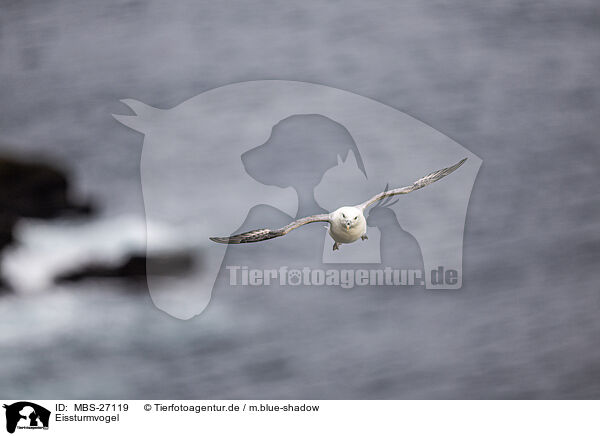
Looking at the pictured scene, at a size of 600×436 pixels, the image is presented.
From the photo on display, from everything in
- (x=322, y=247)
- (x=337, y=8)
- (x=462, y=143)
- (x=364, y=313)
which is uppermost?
(x=337, y=8)

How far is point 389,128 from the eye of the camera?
1.71m

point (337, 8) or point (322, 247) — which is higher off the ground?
point (337, 8)

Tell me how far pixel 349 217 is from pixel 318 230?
28cm

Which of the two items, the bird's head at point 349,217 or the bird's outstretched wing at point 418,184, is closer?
the bird's head at point 349,217

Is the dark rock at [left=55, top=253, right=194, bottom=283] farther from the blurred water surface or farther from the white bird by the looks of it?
the white bird

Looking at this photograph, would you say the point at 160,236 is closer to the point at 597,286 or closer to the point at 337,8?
the point at 337,8

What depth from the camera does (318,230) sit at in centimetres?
168

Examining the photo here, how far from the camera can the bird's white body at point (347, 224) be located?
142cm

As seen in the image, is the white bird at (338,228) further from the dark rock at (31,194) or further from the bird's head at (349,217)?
the dark rock at (31,194)

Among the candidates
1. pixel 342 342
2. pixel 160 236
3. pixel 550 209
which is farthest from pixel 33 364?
pixel 550 209

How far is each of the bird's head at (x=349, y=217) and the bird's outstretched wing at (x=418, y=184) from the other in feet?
0.32
